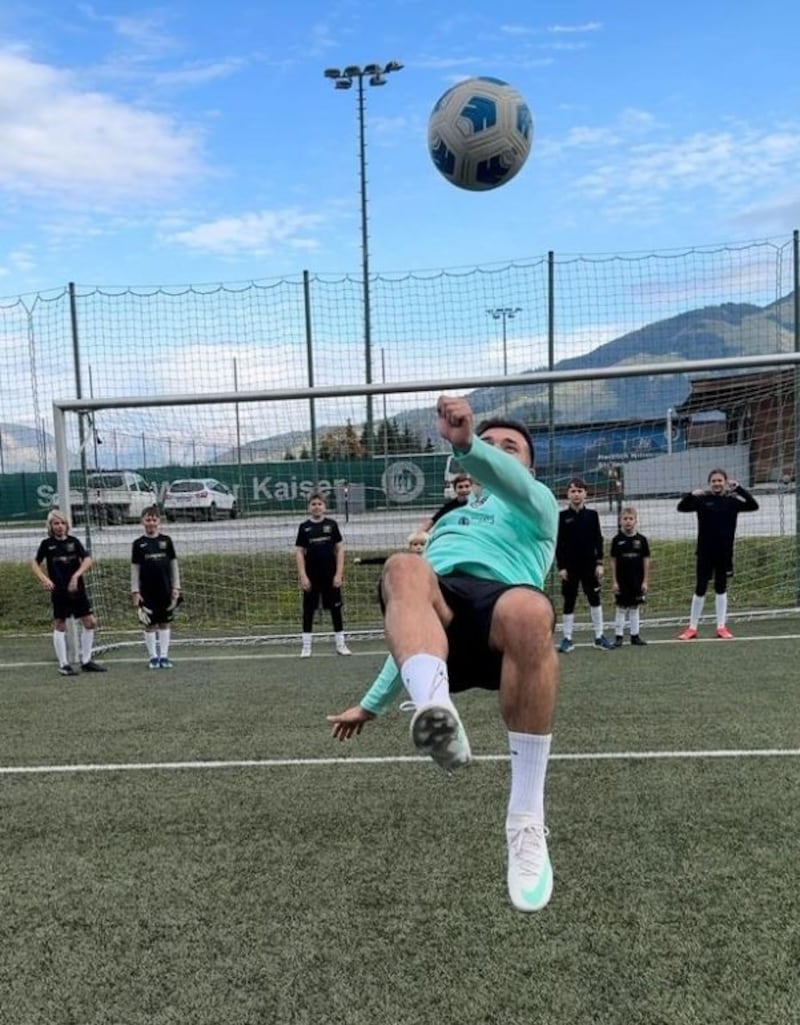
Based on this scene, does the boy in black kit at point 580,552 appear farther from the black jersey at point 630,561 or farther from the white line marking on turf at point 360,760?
the white line marking on turf at point 360,760

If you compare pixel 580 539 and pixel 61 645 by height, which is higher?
pixel 580 539

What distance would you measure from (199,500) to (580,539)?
4842 mm

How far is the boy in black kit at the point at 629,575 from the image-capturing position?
10.6m

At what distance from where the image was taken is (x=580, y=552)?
34.6 feet

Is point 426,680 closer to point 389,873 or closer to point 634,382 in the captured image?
point 389,873

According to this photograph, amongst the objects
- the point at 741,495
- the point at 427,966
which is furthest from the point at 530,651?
the point at 741,495

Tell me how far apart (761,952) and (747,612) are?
9201 millimetres

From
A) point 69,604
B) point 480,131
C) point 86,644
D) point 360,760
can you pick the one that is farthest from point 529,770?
point 86,644

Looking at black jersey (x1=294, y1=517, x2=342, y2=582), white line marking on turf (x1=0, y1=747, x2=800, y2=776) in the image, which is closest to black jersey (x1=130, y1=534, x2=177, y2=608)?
black jersey (x1=294, y1=517, x2=342, y2=582)

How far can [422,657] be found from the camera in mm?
2793

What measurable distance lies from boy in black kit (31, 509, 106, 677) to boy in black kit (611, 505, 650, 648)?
18.8 feet

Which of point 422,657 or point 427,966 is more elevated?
point 422,657

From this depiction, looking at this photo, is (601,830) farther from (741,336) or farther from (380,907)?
(741,336)

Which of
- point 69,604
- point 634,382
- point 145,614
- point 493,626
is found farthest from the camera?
point 634,382
